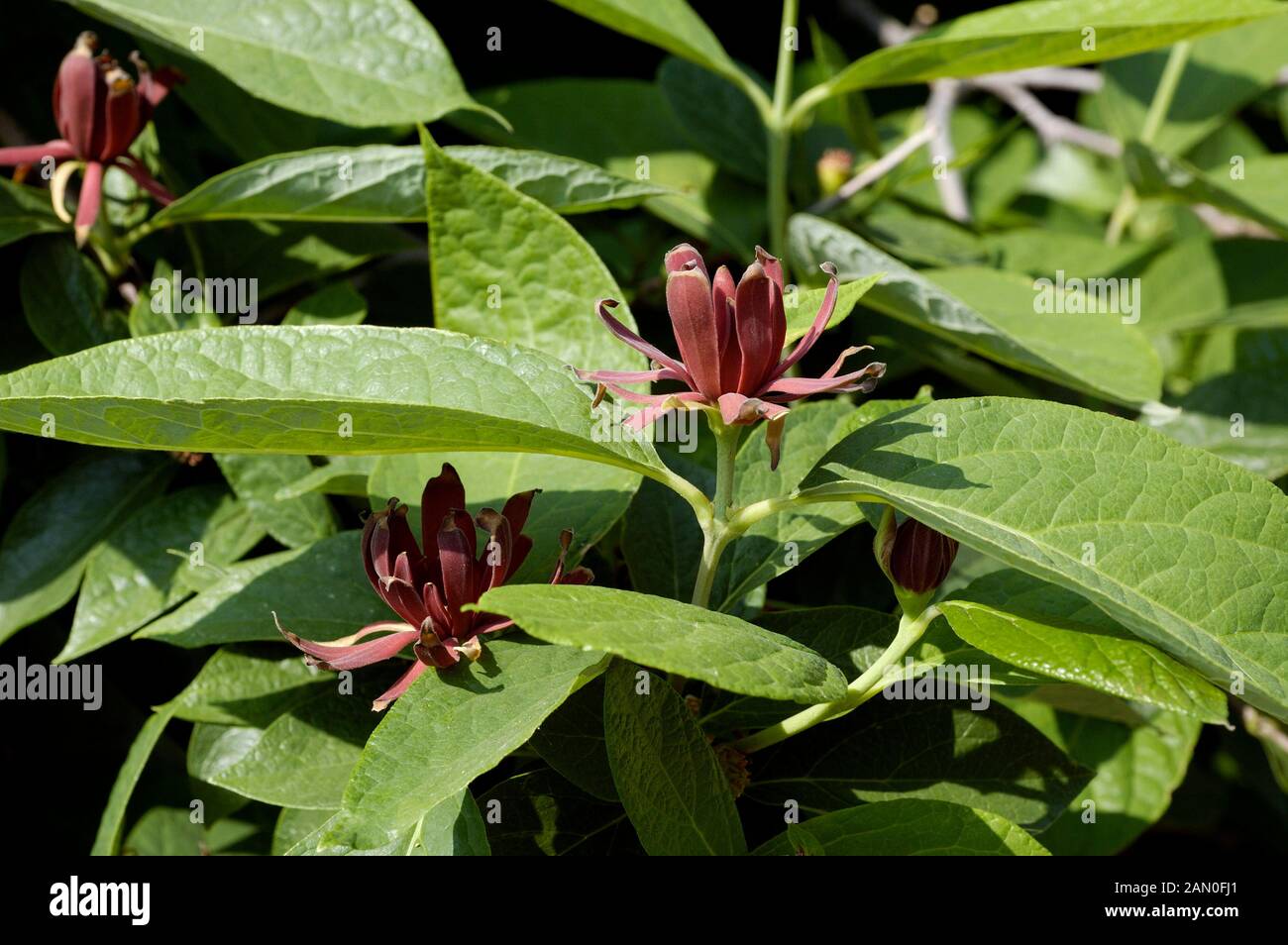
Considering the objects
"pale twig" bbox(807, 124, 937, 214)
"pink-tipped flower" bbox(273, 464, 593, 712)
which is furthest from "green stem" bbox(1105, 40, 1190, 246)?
"pink-tipped flower" bbox(273, 464, 593, 712)

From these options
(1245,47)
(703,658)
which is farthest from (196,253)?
(1245,47)

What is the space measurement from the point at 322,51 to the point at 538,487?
0.59m

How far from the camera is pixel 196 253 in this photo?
1.40m

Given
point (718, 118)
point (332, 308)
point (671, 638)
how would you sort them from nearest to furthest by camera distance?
1. point (671, 638)
2. point (332, 308)
3. point (718, 118)

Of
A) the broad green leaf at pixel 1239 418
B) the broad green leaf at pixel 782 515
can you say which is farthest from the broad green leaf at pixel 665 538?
the broad green leaf at pixel 1239 418

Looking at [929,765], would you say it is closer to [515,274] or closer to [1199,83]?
[515,274]

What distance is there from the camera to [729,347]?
86cm

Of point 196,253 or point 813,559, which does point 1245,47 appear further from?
point 196,253

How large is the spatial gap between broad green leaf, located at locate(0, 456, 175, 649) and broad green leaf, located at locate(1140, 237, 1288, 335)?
142cm

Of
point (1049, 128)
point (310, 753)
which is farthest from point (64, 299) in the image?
point (1049, 128)

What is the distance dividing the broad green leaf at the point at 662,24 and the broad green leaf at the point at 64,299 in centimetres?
65

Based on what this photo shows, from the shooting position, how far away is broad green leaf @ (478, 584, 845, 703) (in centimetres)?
69

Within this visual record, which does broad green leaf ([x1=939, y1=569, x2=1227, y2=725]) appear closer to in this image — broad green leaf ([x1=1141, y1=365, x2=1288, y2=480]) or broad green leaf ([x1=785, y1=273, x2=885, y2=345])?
broad green leaf ([x1=785, y1=273, x2=885, y2=345])

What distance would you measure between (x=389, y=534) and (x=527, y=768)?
258 millimetres
